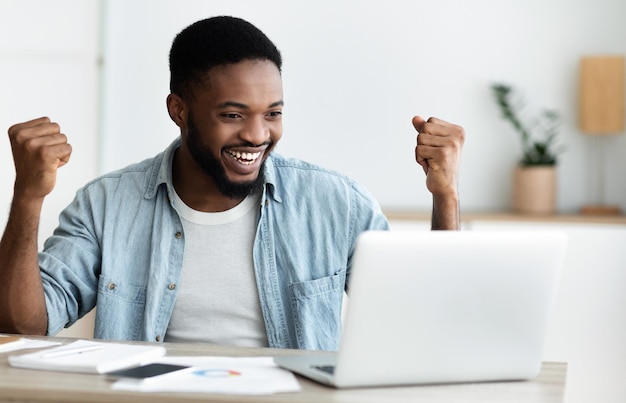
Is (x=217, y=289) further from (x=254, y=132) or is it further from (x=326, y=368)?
(x=326, y=368)

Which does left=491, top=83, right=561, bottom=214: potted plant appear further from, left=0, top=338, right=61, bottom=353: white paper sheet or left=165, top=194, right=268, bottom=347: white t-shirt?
left=0, top=338, right=61, bottom=353: white paper sheet

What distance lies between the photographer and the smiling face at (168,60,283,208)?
6.98 feet

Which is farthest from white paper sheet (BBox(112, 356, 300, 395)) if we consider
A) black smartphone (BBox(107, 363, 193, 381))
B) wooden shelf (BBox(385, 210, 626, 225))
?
wooden shelf (BBox(385, 210, 626, 225))

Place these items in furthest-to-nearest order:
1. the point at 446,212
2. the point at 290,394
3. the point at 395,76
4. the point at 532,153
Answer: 1. the point at 395,76
2. the point at 532,153
3. the point at 446,212
4. the point at 290,394

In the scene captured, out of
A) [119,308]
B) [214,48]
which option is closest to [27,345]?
[119,308]

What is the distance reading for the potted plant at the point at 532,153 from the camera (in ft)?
13.3

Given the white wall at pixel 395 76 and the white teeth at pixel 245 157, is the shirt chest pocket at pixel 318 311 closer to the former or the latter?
the white teeth at pixel 245 157

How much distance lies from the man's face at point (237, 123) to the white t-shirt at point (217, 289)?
9 centimetres

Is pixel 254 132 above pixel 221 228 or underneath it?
above

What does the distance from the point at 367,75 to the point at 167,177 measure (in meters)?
2.22

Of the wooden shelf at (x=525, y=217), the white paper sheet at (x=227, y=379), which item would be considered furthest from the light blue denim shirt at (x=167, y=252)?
the wooden shelf at (x=525, y=217)

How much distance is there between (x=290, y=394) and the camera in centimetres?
138

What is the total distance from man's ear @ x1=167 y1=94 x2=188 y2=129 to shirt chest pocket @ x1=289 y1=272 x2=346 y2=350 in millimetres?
451

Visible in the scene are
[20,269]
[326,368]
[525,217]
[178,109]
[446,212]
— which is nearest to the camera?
[326,368]
